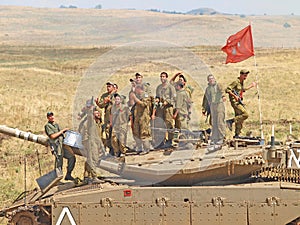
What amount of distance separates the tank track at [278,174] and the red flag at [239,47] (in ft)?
14.5

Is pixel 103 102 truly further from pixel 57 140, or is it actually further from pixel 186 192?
pixel 186 192

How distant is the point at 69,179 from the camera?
53.5 ft

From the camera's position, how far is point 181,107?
17.1 m

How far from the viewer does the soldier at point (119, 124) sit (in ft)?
52.9

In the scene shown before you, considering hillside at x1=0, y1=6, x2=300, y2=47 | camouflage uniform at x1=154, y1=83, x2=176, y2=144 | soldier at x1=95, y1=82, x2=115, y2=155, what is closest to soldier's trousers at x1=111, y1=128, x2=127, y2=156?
soldier at x1=95, y1=82, x2=115, y2=155

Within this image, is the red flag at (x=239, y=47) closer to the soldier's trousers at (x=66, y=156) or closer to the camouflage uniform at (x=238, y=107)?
the camouflage uniform at (x=238, y=107)

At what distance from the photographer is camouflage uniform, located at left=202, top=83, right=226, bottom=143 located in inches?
634

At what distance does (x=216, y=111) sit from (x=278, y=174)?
234 centimetres

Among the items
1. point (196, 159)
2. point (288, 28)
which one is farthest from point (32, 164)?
point (288, 28)

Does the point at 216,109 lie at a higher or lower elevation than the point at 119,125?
higher

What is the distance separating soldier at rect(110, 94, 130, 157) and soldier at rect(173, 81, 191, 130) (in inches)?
54.2

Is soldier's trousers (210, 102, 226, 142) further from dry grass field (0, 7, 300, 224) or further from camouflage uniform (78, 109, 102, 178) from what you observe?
dry grass field (0, 7, 300, 224)

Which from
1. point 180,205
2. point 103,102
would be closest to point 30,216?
point 180,205

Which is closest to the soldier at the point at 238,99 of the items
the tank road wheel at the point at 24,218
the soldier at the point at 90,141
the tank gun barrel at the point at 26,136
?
the soldier at the point at 90,141
